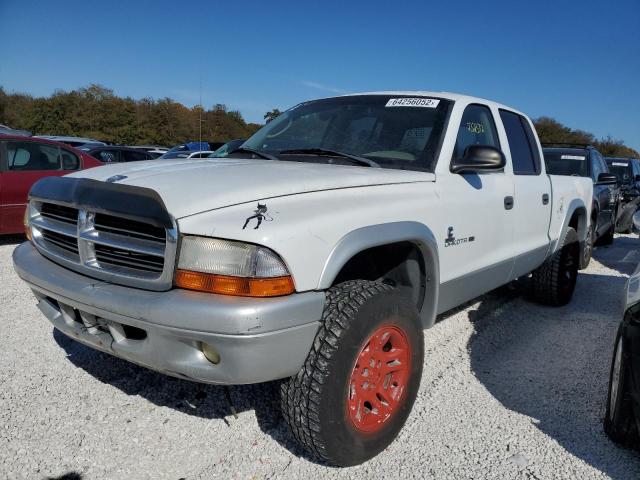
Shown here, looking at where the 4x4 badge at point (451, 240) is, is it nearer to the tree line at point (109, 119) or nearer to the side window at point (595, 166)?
the side window at point (595, 166)

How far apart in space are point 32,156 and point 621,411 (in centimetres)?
757

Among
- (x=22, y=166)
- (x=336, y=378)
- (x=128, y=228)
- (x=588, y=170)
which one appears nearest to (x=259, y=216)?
(x=128, y=228)

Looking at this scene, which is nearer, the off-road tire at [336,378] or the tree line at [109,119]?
the off-road tire at [336,378]

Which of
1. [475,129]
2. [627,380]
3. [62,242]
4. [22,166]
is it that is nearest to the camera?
[627,380]

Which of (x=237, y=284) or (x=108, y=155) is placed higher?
(x=237, y=284)

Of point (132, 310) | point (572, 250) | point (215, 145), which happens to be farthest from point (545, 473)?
point (215, 145)

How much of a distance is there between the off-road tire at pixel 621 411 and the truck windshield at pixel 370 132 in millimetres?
1354

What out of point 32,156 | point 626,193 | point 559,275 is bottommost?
point 559,275

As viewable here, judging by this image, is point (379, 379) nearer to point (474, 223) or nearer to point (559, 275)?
point (474, 223)

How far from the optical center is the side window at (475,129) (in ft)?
10.7

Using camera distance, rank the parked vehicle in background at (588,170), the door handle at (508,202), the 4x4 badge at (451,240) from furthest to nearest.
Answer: the parked vehicle in background at (588,170)
the door handle at (508,202)
the 4x4 badge at (451,240)

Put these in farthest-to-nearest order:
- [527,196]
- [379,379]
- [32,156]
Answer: [32,156] < [527,196] < [379,379]

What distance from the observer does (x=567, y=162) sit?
7.71 metres

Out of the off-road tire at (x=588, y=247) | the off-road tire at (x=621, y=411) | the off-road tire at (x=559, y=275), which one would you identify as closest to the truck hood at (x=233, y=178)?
the off-road tire at (x=621, y=411)
